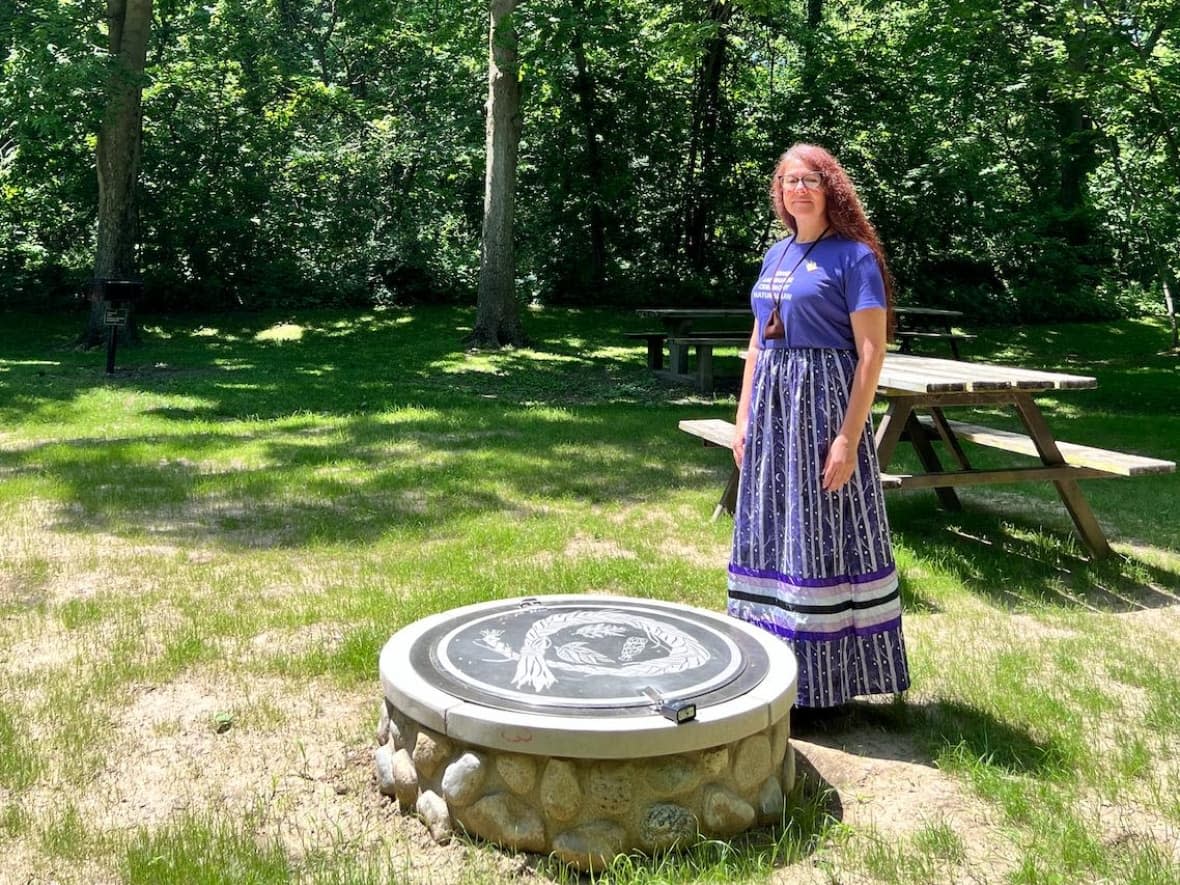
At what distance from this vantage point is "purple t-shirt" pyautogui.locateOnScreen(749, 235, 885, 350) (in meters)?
3.70

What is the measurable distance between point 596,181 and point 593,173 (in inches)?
7.9

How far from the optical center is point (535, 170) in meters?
21.8

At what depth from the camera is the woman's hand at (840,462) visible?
3705mm

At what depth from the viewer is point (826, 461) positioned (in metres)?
3.79

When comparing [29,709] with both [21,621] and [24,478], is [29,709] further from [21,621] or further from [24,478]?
[24,478]

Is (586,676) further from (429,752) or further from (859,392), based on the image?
(859,392)

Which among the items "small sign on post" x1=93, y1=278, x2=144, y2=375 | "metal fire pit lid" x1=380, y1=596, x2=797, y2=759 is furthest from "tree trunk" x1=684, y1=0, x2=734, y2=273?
"metal fire pit lid" x1=380, y1=596, x2=797, y2=759

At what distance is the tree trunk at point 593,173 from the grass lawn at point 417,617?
10.9 meters

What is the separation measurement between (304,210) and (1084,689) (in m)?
20.0

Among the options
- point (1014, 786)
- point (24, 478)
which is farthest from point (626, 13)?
point (1014, 786)

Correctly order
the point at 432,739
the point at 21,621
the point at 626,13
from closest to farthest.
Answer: the point at 432,739 → the point at 21,621 → the point at 626,13

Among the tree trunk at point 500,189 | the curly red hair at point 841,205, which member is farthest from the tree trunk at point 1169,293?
the curly red hair at point 841,205

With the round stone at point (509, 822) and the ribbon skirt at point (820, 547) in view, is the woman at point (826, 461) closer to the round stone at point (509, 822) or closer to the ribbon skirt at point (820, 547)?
the ribbon skirt at point (820, 547)

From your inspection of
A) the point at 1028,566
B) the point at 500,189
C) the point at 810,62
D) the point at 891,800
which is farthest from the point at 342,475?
the point at 810,62
